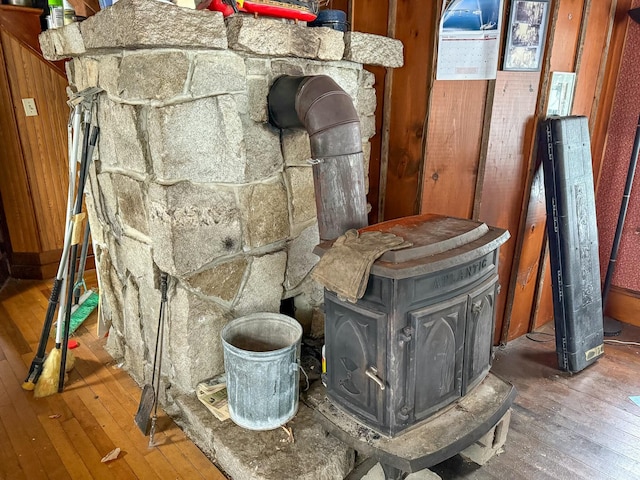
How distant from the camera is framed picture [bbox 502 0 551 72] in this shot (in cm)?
215

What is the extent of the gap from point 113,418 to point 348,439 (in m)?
1.08

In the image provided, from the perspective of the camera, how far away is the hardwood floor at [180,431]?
178 centimetres

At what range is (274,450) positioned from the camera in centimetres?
167

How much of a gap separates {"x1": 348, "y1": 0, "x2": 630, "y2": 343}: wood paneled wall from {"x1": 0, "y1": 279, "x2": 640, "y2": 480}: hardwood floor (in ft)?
1.81

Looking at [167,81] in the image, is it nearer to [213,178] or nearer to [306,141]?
[213,178]

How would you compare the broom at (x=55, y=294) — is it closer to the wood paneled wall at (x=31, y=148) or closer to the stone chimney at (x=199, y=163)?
the stone chimney at (x=199, y=163)

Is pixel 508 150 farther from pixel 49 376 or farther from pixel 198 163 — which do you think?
pixel 49 376

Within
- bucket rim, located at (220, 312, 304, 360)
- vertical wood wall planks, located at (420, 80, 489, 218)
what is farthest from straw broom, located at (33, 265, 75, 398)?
vertical wood wall planks, located at (420, 80, 489, 218)

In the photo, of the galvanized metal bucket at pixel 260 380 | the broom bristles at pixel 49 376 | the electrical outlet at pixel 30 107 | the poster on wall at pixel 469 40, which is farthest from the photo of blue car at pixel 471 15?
the electrical outlet at pixel 30 107

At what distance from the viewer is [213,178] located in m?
1.76

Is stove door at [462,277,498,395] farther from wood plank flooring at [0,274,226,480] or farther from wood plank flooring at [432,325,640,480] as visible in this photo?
wood plank flooring at [0,274,226,480]

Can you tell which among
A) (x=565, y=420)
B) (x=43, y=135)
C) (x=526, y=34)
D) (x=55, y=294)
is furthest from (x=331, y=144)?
(x=43, y=135)

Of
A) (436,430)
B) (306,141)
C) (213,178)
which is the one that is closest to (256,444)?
(436,430)

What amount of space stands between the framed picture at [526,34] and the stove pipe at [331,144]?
102cm
